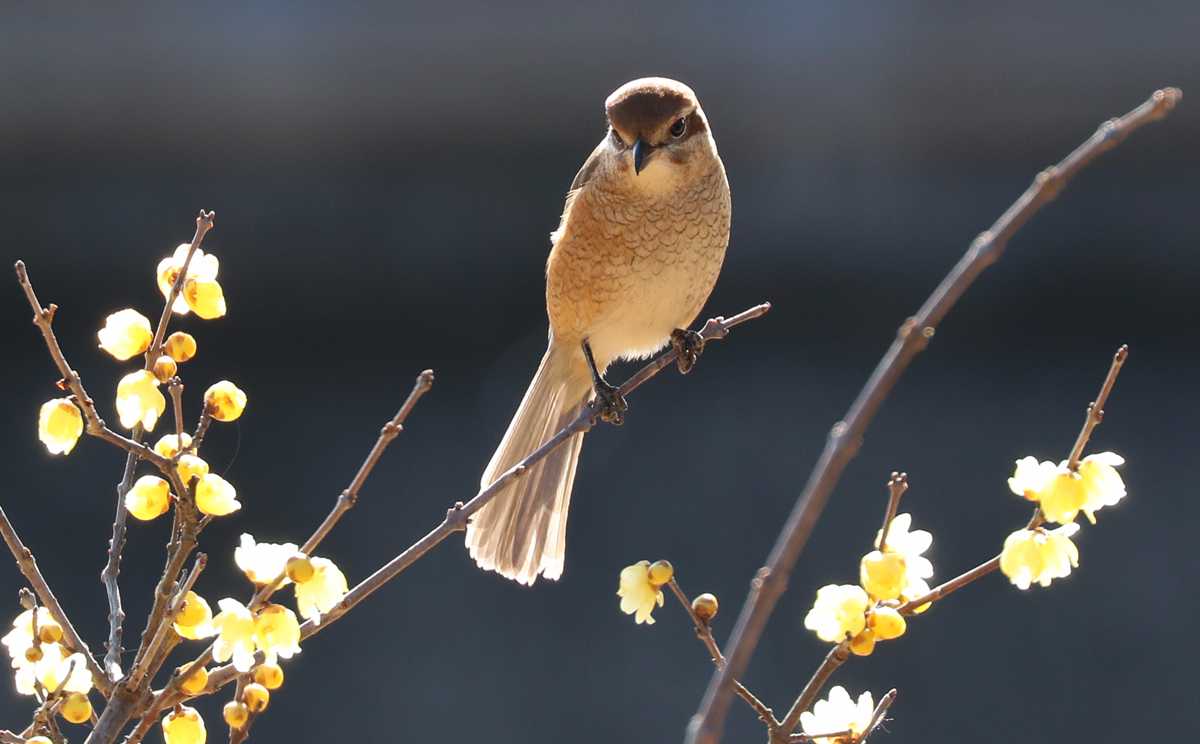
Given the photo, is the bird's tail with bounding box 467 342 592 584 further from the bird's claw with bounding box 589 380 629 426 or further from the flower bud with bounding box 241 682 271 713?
the flower bud with bounding box 241 682 271 713

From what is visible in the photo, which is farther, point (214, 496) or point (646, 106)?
point (646, 106)

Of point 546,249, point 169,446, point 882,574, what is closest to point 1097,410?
point 882,574

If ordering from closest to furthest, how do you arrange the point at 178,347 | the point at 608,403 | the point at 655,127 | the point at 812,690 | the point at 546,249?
the point at 812,690, the point at 178,347, the point at 608,403, the point at 655,127, the point at 546,249

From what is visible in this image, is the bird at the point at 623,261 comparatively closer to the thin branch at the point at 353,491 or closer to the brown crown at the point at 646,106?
the brown crown at the point at 646,106

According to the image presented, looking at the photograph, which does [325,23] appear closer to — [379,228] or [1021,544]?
[379,228]

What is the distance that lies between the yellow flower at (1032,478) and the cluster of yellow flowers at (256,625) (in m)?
0.46

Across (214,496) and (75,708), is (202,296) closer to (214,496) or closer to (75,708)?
(214,496)

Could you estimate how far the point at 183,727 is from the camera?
3.07 feet

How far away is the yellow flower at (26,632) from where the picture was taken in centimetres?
94

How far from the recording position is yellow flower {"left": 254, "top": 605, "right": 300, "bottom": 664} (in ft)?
2.97

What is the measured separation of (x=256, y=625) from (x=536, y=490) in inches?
49.5

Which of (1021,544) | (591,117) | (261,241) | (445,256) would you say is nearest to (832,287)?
(591,117)

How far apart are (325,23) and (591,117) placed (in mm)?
601

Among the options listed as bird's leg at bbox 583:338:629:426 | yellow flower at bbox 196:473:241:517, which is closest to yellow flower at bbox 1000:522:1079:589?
yellow flower at bbox 196:473:241:517
